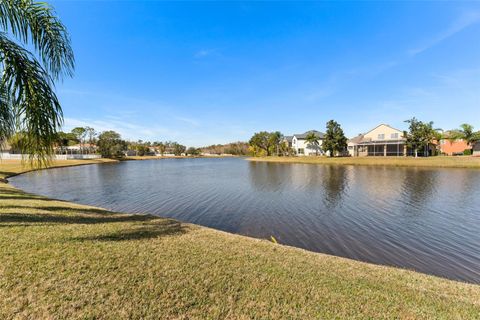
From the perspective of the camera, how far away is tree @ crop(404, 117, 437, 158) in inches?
1845

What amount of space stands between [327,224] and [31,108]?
11.9 metres

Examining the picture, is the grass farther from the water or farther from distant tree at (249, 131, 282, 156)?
distant tree at (249, 131, 282, 156)

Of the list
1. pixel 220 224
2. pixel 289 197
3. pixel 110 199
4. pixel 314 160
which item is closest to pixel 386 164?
pixel 314 160

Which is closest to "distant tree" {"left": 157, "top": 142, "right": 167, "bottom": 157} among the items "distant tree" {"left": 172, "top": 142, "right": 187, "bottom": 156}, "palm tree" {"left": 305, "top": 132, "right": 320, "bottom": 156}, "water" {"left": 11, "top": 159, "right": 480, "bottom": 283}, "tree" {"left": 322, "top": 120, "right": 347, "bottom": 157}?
"distant tree" {"left": 172, "top": 142, "right": 187, "bottom": 156}

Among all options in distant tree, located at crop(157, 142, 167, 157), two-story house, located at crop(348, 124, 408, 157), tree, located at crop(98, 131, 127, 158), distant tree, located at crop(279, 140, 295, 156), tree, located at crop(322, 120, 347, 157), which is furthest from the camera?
distant tree, located at crop(157, 142, 167, 157)

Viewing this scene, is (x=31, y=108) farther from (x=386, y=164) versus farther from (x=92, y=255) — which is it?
(x=386, y=164)

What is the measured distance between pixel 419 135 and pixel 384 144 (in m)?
6.95

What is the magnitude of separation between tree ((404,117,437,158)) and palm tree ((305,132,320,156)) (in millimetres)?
22609

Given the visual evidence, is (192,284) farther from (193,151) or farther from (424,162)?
(193,151)

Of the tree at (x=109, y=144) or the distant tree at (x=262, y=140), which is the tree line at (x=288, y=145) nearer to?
the distant tree at (x=262, y=140)

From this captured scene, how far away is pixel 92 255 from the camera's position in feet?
16.3

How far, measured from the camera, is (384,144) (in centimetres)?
5259

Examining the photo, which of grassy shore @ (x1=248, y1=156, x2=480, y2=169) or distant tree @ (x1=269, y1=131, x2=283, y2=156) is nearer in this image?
grassy shore @ (x1=248, y1=156, x2=480, y2=169)

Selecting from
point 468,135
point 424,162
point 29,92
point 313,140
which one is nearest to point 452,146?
point 468,135
